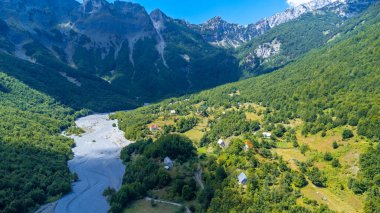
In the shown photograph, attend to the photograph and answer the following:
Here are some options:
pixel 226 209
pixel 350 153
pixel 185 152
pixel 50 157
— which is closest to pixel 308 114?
pixel 350 153

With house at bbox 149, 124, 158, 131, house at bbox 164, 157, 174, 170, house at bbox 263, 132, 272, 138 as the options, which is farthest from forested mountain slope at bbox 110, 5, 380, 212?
house at bbox 164, 157, 174, 170

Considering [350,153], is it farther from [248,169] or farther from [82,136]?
[82,136]

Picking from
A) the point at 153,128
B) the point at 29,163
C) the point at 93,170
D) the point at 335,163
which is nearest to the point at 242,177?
the point at 335,163

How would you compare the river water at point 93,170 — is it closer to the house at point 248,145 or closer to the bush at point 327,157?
the house at point 248,145

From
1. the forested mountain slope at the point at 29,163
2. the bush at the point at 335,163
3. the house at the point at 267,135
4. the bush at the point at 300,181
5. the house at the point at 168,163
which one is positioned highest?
the forested mountain slope at the point at 29,163

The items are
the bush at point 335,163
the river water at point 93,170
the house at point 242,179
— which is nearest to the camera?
the house at point 242,179

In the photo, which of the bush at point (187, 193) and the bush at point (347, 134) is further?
the bush at point (347, 134)

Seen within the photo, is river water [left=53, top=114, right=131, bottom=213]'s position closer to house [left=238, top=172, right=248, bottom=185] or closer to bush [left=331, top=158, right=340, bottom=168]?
house [left=238, top=172, right=248, bottom=185]

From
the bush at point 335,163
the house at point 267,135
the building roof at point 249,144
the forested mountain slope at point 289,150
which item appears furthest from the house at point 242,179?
the house at point 267,135
